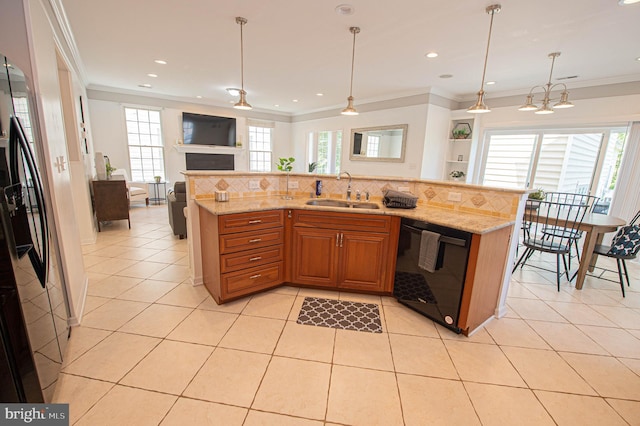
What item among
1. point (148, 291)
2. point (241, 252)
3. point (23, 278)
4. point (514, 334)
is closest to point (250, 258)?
point (241, 252)

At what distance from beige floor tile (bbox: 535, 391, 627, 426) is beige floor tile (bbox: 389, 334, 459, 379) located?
0.49 meters

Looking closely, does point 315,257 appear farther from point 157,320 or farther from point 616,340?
point 616,340

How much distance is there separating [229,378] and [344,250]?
1387 mm

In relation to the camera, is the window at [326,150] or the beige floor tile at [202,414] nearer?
the beige floor tile at [202,414]

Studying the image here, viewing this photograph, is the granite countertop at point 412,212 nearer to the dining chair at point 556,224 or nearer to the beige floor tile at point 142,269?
the beige floor tile at point 142,269

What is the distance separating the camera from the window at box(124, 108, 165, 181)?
6586 mm

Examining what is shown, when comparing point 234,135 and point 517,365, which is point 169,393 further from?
point 234,135

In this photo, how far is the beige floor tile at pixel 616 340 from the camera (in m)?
2.06

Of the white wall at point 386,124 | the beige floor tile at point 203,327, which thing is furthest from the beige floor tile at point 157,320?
the white wall at point 386,124

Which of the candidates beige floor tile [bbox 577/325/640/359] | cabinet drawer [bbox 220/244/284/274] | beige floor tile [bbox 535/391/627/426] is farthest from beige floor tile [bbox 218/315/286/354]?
beige floor tile [bbox 577/325/640/359]

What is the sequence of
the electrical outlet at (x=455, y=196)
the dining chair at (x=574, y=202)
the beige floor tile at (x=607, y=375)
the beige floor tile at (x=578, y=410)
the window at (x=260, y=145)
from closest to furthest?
the beige floor tile at (x=578, y=410), the beige floor tile at (x=607, y=375), the electrical outlet at (x=455, y=196), the dining chair at (x=574, y=202), the window at (x=260, y=145)

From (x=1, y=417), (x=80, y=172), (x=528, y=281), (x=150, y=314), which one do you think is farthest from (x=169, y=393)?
(x=528, y=281)

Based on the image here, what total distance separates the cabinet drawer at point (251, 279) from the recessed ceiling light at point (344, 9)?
2.48 meters

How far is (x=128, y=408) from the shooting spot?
56.1 inches
